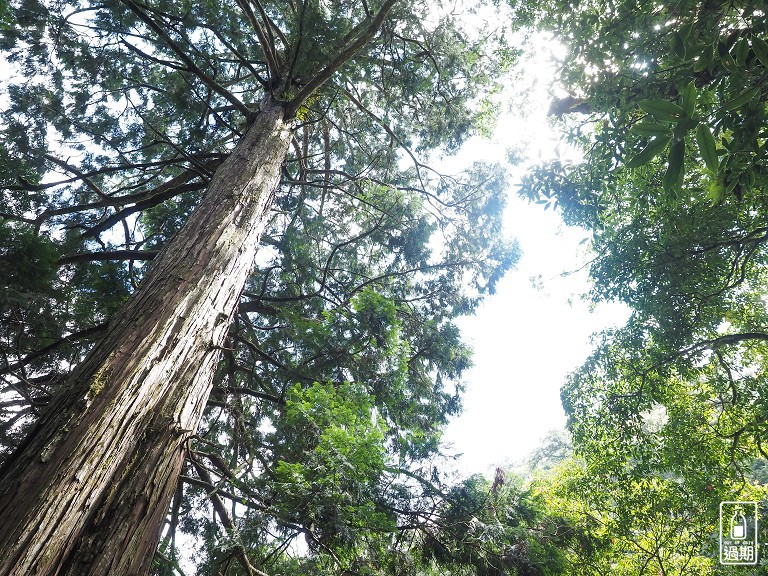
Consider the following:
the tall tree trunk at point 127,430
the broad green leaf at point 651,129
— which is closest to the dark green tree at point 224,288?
the tall tree trunk at point 127,430

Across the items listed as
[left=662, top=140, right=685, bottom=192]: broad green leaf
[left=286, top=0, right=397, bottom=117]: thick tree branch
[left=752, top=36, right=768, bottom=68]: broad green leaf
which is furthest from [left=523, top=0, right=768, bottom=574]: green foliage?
[left=662, top=140, right=685, bottom=192]: broad green leaf

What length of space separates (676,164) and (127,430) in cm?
224

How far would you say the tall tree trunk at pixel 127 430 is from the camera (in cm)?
124

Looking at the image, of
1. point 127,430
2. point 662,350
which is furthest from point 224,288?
point 662,350

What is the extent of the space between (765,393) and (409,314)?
479 cm

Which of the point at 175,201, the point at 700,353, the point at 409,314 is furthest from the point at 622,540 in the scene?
the point at 175,201

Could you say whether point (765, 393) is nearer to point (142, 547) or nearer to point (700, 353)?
point (700, 353)

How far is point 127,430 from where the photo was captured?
1.56 metres

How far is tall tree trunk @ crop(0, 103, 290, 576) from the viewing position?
1239mm

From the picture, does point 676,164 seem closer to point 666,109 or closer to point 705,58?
point 666,109

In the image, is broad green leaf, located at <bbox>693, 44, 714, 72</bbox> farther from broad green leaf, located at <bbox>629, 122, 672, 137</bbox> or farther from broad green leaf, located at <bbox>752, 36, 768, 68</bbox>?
broad green leaf, located at <bbox>629, 122, 672, 137</bbox>

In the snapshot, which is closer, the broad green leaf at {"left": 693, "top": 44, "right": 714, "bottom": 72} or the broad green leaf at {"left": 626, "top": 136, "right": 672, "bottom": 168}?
the broad green leaf at {"left": 626, "top": 136, "right": 672, "bottom": 168}

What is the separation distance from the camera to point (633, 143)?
371 centimetres

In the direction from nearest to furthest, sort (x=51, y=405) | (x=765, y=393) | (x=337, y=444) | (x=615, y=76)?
(x=51, y=405) < (x=337, y=444) < (x=615, y=76) < (x=765, y=393)
